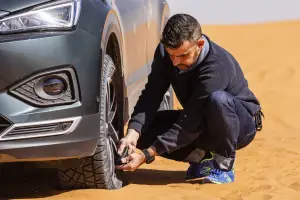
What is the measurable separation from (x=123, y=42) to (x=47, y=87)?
3.89 ft

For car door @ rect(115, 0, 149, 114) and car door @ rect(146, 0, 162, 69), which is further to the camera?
car door @ rect(146, 0, 162, 69)

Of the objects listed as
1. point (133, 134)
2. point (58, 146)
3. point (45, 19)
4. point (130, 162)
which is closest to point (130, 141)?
point (133, 134)

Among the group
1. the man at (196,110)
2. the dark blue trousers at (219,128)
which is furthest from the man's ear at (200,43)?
the dark blue trousers at (219,128)

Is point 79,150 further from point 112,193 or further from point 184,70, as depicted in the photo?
point 184,70

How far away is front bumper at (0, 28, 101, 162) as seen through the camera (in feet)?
11.8

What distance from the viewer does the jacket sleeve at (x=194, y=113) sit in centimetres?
448

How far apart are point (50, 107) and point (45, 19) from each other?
44 centimetres

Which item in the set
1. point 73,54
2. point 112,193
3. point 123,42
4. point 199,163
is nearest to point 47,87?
point 73,54

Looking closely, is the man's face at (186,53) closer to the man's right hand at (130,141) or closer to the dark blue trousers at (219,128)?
the dark blue trousers at (219,128)

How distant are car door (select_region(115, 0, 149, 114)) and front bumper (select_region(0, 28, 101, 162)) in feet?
3.17

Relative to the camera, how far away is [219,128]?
457cm

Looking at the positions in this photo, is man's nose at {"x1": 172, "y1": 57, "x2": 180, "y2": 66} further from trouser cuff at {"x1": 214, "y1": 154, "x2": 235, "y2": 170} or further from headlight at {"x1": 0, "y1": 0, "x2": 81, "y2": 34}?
headlight at {"x1": 0, "y1": 0, "x2": 81, "y2": 34}

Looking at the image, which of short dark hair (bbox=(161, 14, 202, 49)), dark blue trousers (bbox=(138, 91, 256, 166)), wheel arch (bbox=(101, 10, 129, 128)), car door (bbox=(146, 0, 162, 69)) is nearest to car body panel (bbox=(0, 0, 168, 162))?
wheel arch (bbox=(101, 10, 129, 128))

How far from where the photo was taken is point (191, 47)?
4355 mm
